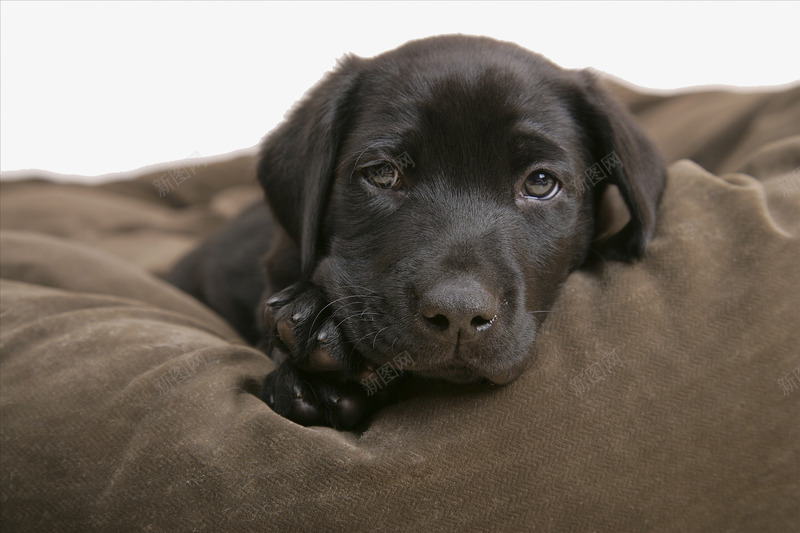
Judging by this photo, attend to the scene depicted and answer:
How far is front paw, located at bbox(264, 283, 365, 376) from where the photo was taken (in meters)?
1.75

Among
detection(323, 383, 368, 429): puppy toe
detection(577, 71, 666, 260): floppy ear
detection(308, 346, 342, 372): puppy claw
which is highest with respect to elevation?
detection(577, 71, 666, 260): floppy ear

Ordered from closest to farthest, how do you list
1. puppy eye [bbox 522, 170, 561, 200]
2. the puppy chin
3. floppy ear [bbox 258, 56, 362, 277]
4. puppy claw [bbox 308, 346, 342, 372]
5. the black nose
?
the black nose < the puppy chin < puppy claw [bbox 308, 346, 342, 372] < puppy eye [bbox 522, 170, 561, 200] < floppy ear [bbox 258, 56, 362, 277]

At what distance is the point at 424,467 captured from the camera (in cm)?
156

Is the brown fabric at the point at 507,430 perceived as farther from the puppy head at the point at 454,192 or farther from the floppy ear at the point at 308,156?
the floppy ear at the point at 308,156

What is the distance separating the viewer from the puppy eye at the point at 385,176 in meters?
2.04

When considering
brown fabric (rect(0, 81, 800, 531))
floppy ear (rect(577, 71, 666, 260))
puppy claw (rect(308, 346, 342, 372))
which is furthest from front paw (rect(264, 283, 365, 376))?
floppy ear (rect(577, 71, 666, 260))

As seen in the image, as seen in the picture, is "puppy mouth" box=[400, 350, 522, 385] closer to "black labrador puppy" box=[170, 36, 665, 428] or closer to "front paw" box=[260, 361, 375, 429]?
"black labrador puppy" box=[170, 36, 665, 428]

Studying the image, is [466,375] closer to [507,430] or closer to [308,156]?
[507,430]

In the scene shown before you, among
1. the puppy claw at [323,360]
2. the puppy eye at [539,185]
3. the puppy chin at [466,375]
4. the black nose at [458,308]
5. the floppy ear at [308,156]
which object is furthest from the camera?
the floppy ear at [308,156]

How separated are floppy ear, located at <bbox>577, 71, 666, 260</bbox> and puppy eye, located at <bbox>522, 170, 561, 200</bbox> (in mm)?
216

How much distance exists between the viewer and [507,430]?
63.4 inches

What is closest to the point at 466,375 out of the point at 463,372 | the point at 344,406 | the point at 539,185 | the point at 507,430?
the point at 463,372

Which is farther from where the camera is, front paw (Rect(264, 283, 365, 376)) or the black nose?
front paw (Rect(264, 283, 365, 376))

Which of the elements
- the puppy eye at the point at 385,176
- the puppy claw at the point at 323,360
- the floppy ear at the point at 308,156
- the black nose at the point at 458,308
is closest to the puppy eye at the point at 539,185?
the puppy eye at the point at 385,176
